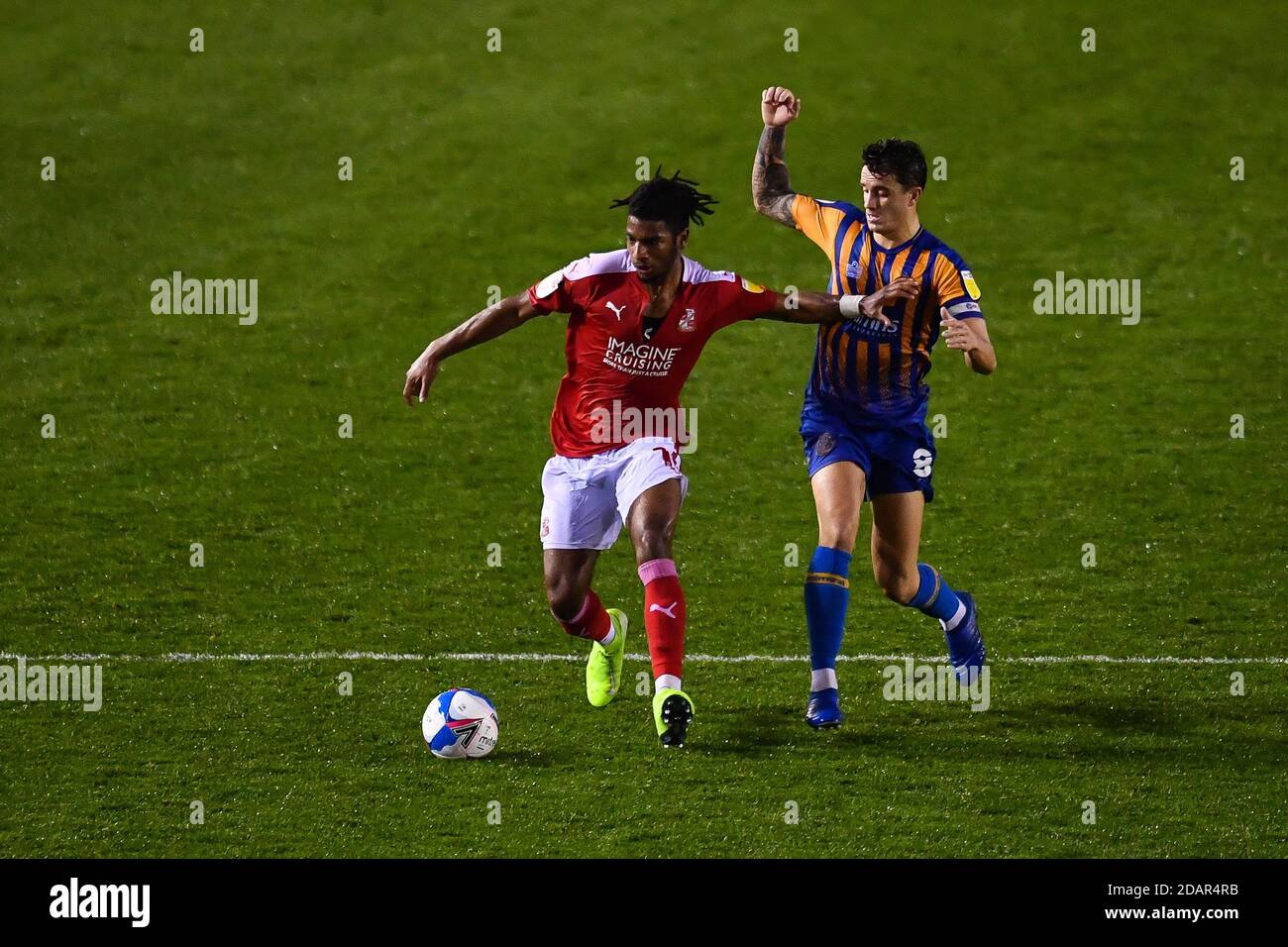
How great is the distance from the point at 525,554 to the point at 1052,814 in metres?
4.80

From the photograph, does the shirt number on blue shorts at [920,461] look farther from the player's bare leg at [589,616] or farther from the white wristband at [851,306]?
the player's bare leg at [589,616]

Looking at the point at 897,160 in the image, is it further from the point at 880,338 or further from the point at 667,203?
the point at 667,203

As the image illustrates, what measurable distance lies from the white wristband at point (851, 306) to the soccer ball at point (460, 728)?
96.7 inches

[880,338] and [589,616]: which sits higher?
[880,338]

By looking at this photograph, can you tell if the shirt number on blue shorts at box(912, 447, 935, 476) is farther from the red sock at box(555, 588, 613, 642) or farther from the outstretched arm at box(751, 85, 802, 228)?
the red sock at box(555, 588, 613, 642)

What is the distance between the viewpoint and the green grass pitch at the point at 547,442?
7.43 m

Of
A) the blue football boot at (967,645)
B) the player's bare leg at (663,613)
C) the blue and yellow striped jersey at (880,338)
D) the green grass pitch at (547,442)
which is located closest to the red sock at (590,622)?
the green grass pitch at (547,442)

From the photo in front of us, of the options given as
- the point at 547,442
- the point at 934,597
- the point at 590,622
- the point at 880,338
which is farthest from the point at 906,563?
the point at 547,442

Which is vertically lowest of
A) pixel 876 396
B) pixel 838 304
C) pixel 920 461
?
pixel 920 461

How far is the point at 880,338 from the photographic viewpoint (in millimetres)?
8266

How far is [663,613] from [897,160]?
239cm

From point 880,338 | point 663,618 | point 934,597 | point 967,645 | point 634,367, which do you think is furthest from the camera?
point 967,645

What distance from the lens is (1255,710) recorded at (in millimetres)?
8406

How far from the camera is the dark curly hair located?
8.03 meters
